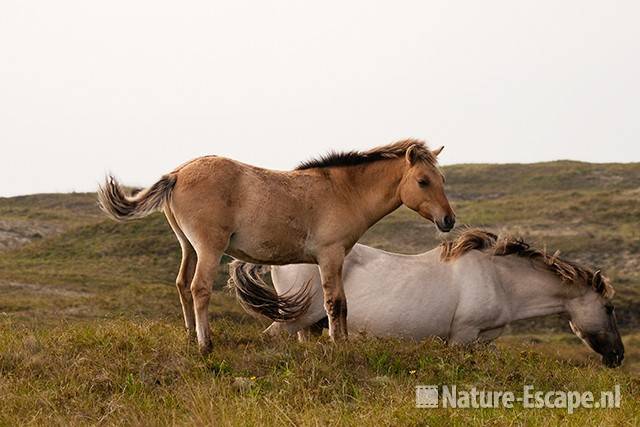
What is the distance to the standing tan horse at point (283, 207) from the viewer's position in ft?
30.1

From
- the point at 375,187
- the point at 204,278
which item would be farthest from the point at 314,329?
the point at 204,278

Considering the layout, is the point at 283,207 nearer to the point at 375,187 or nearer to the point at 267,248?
the point at 267,248

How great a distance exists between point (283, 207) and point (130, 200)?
1.75 meters

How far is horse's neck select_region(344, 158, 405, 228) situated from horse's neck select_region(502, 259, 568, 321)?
3.29 meters

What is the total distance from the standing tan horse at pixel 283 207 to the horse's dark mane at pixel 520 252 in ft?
8.51

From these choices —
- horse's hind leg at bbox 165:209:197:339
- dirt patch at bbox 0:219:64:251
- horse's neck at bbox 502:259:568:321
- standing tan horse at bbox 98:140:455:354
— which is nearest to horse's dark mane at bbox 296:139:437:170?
standing tan horse at bbox 98:140:455:354

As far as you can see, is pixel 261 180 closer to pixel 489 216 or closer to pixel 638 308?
pixel 638 308

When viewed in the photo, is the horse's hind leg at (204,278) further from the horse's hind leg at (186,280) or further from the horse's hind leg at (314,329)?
the horse's hind leg at (314,329)

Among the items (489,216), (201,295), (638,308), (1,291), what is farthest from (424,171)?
(489,216)

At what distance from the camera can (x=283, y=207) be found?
31.7 ft

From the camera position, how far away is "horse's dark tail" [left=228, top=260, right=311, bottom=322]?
460 inches

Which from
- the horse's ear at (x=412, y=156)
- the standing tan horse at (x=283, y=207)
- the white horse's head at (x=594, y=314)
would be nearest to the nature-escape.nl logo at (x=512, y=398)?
the standing tan horse at (x=283, y=207)

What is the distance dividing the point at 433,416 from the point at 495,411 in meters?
0.93

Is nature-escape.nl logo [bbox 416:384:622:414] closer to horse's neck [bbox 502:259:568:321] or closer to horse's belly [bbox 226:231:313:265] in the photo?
horse's belly [bbox 226:231:313:265]
